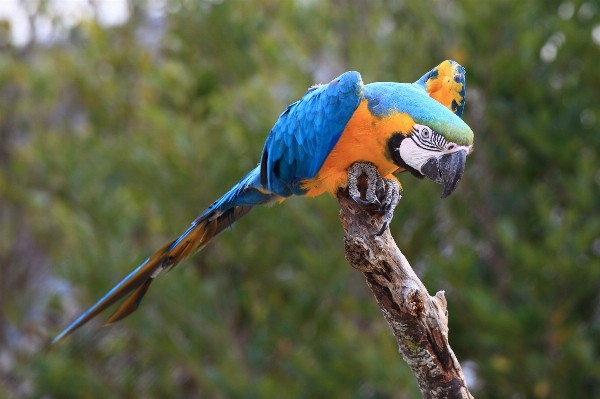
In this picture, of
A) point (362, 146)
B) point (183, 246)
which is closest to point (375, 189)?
point (362, 146)

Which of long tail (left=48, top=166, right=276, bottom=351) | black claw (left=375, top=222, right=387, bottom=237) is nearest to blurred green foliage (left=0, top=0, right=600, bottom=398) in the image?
long tail (left=48, top=166, right=276, bottom=351)

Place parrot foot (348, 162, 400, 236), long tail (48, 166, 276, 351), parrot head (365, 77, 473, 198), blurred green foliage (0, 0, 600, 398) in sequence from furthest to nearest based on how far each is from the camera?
blurred green foliage (0, 0, 600, 398), long tail (48, 166, 276, 351), parrot foot (348, 162, 400, 236), parrot head (365, 77, 473, 198)

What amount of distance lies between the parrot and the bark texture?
7 cm

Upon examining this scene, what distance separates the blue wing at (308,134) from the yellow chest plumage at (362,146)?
1.0 inches

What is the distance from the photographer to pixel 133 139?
12.6 feet

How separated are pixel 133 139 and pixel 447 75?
2492mm

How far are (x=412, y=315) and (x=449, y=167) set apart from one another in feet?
1.13

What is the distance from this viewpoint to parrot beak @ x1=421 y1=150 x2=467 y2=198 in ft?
4.75

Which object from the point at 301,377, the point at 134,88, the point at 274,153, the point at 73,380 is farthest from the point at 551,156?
the point at 73,380

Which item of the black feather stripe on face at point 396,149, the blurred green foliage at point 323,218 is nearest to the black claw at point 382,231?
the black feather stripe on face at point 396,149

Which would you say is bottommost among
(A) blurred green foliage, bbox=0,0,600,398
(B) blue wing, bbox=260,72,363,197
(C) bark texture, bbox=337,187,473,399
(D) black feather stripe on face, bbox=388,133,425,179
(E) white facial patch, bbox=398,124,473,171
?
(C) bark texture, bbox=337,187,473,399

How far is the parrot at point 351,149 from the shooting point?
145 cm

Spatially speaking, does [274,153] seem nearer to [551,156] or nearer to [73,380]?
[551,156]

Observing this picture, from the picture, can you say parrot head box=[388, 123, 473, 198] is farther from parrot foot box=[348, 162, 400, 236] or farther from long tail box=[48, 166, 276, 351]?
long tail box=[48, 166, 276, 351]
